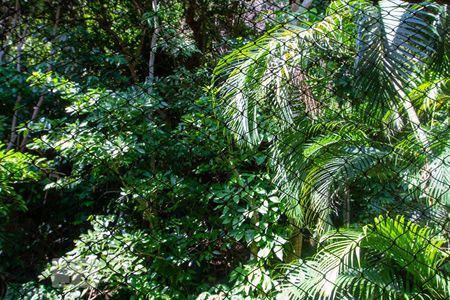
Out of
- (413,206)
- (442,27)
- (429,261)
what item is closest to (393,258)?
(429,261)

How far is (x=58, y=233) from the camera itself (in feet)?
8.35

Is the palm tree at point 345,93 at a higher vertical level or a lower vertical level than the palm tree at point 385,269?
higher

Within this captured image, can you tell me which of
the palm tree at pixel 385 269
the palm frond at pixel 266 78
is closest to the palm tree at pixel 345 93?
the palm frond at pixel 266 78

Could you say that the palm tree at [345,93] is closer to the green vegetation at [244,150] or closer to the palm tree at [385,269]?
the green vegetation at [244,150]

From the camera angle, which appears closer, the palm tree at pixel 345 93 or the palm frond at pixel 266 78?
the palm tree at pixel 345 93

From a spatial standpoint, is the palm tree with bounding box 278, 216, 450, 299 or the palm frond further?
the palm frond

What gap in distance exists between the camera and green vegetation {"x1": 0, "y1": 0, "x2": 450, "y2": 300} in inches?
56.3

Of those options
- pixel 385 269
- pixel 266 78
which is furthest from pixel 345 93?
pixel 385 269

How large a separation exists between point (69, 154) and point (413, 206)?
1523 millimetres

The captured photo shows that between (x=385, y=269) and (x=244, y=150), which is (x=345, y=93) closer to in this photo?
(x=244, y=150)

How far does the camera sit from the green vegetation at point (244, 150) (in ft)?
4.69

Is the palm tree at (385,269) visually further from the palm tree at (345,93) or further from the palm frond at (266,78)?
the palm frond at (266,78)

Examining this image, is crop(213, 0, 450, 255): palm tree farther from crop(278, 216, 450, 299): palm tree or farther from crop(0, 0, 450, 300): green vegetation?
Answer: crop(278, 216, 450, 299): palm tree

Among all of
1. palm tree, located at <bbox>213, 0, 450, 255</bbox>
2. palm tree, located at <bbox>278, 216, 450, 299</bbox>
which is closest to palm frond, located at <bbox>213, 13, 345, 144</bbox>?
palm tree, located at <bbox>213, 0, 450, 255</bbox>
